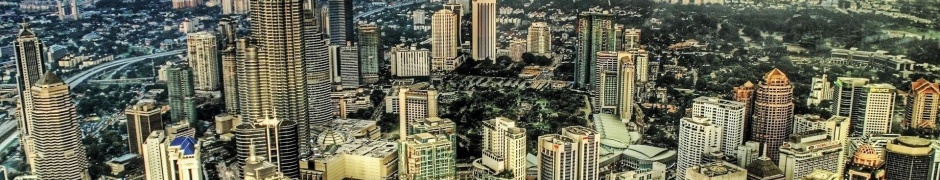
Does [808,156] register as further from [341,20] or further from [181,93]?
[341,20]

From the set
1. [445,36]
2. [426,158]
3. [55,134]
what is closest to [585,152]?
[426,158]

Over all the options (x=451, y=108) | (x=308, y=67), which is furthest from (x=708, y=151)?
(x=308, y=67)

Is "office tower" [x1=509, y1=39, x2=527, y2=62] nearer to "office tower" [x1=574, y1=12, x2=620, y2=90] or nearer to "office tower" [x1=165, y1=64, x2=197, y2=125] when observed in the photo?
"office tower" [x1=574, y1=12, x2=620, y2=90]

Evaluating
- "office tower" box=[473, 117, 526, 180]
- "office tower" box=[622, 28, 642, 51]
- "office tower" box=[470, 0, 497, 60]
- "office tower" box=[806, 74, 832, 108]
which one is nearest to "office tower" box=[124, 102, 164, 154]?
"office tower" box=[473, 117, 526, 180]

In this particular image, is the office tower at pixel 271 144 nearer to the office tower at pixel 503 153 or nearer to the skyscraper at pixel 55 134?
the skyscraper at pixel 55 134

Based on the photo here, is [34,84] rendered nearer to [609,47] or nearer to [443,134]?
Answer: [443,134]

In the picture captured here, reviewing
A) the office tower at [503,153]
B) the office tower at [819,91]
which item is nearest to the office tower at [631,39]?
the office tower at [819,91]
